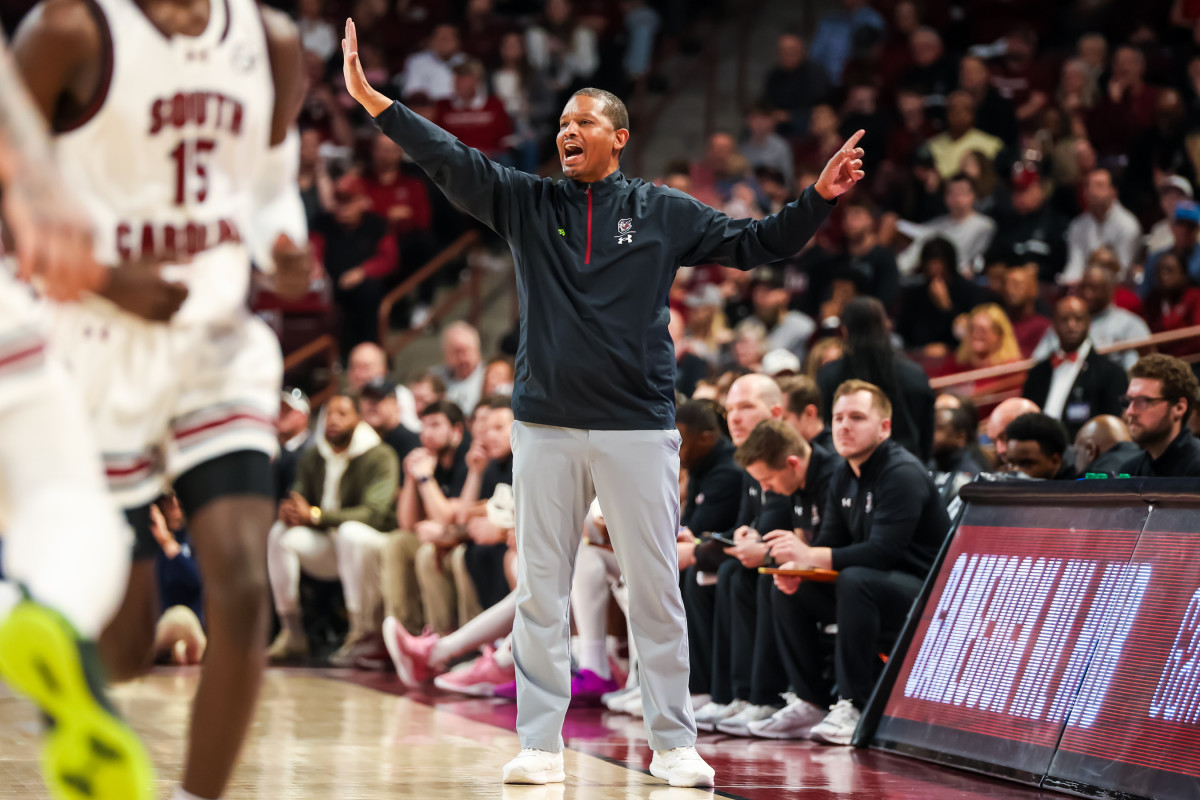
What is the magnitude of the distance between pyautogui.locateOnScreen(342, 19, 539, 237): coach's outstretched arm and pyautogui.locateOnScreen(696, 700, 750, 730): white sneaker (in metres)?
2.50

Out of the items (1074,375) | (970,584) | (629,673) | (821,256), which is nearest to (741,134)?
(821,256)

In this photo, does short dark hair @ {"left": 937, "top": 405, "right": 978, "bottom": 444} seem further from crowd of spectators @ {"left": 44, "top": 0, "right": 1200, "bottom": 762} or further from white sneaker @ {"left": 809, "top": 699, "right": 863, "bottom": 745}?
white sneaker @ {"left": 809, "top": 699, "right": 863, "bottom": 745}

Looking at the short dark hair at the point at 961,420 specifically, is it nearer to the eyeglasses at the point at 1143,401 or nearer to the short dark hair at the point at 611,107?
the eyeglasses at the point at 1143,401

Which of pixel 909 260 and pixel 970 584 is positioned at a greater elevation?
pixel 909 260

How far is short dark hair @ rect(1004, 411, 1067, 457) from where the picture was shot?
264 inches

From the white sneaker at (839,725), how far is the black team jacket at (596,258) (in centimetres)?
173

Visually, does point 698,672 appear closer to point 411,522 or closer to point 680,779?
point 680,779

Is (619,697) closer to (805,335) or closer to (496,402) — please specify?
(496,402)

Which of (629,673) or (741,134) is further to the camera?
(741,134)

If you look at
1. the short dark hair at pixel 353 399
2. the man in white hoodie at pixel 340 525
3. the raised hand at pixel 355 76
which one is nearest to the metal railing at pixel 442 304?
the short dark hair at pixel 353 399

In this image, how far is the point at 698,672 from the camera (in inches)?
282

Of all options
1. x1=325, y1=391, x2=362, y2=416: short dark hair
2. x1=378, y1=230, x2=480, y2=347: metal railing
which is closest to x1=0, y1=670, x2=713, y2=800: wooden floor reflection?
x1=325, y1=391, x2=362, y2=416: short dark hair

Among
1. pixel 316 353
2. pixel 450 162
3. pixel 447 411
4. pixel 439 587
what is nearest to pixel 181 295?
pixel 450 162

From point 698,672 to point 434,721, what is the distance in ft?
4.06
